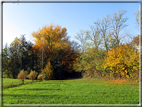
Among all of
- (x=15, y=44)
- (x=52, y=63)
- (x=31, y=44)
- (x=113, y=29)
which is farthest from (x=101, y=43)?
(x=15, y=44)

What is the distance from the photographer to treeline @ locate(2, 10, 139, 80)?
1822 cm

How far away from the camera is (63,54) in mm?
22281

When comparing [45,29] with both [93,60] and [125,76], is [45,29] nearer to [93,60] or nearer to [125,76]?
[93,60]

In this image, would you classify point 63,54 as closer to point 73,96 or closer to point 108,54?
point 108,54

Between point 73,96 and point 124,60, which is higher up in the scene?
point 124,60

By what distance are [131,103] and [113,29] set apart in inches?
672

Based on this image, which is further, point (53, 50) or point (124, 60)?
point (53, 50)

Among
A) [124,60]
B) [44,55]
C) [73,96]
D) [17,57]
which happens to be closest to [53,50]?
[44,55]

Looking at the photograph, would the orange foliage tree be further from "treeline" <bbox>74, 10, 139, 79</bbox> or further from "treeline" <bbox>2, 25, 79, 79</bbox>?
"treeline" <bbox>2, 25, 79, 79</bbox>

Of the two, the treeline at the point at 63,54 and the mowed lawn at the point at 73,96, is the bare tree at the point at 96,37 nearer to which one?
the treeline at the point at 63,54

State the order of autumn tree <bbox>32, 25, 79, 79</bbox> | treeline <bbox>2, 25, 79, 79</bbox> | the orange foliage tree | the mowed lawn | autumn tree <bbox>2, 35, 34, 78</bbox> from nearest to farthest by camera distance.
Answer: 1. the mowed lawn
2. the orange foliage tree
3. autumn tree <bbox>2, 35, 34, 78</bbox>
4. treeline <bbox>2, 25, 79, 79</bbox>
5. autumn tree <bbox>32, 25, 79, 79</bbox>

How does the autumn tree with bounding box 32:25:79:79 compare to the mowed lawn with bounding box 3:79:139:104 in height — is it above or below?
above

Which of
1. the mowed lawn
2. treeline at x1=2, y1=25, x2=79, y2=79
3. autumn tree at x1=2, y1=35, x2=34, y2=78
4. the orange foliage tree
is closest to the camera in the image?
the mowed lawn

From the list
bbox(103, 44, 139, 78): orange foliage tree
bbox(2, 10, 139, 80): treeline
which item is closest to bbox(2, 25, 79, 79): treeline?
bbox(2, 10, 139, 80): treeline
